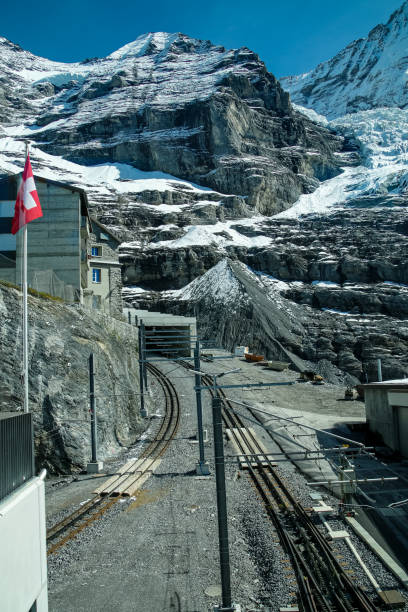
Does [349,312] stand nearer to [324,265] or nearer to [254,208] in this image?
[324,265]

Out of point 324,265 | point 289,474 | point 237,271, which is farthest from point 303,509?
point 324,265

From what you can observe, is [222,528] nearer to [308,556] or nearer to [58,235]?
[308,556]

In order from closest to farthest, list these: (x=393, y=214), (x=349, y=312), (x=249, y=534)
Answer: (x=249, y=534)
(x=349, y=312)
(x=393, y=214)

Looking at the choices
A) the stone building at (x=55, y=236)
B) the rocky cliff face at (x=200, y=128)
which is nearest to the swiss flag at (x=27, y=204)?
the stone building at (x=55, y=236)

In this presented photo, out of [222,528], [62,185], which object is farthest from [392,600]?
[62,185]

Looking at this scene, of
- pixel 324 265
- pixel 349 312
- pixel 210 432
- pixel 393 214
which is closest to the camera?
pixel 210 432

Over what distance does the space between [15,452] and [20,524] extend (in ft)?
3.73

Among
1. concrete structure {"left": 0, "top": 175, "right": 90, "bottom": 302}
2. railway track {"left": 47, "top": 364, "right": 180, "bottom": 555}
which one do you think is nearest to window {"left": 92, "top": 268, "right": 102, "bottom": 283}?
concrete structure {"left": 0, "top": 175, "right": 90, "bottom": 302}

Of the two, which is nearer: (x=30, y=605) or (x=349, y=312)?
(x=30, y=605)

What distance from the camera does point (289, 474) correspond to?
1786 cm

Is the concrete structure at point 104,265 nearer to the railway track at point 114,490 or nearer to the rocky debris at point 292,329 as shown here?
the rocky debris at point 292,329

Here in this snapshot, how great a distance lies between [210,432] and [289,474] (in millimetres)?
7087

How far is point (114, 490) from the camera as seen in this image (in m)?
15.7

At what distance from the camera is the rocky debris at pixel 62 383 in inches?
691
